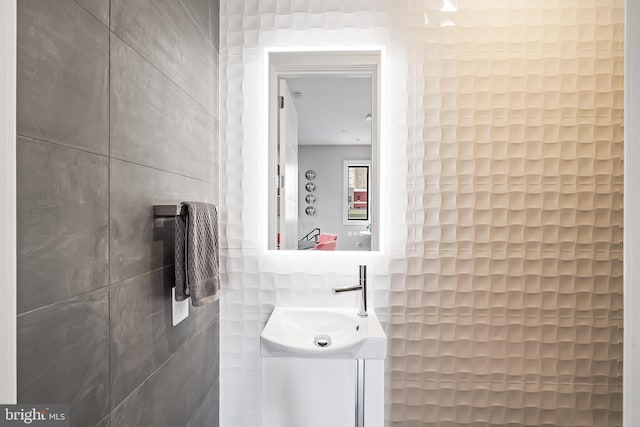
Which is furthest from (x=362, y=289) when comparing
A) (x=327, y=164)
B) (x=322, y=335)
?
(x=327, y=164)

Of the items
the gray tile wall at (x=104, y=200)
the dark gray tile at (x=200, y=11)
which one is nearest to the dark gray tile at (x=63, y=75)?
the gray tile wall at (x=104, y=200)

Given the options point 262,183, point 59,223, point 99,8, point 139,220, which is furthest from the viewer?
point 262,183

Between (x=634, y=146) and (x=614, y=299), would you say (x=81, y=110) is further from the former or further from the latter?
(x=614, y=299)

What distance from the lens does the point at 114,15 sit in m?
0.88

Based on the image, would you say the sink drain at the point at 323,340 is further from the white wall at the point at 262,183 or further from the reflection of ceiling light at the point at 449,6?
the reflection of ceiling light at the point at 449,6

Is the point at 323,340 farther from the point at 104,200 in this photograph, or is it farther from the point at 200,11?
the point at 200,11

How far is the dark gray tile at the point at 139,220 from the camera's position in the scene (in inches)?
35.2

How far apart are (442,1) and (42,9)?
151 centimetres

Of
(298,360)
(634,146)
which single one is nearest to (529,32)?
(634,146)

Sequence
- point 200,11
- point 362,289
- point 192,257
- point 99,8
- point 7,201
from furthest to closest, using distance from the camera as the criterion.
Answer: point 362,289, point 200,11, point 192,257, point 99,8, point 7,201

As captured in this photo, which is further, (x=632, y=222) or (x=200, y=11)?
(x=200, y=11)

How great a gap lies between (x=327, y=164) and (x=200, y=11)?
805 mm

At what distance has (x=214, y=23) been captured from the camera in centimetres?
161

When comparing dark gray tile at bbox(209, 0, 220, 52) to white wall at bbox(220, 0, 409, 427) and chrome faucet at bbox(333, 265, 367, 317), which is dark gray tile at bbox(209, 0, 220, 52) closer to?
white wall at bbox(220, 0, 409, 427)
